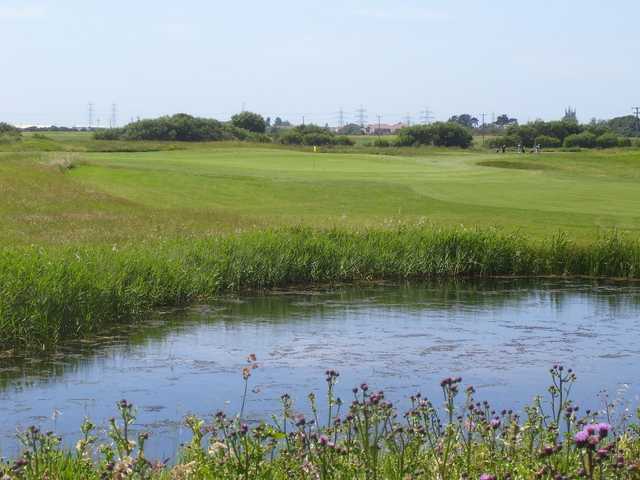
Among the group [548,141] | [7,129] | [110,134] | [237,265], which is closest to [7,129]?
[7,129]

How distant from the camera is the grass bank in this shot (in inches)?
616

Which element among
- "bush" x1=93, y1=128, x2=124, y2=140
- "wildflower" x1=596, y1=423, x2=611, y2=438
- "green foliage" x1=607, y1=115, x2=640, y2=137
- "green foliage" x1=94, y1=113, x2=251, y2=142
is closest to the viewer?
"wildflower" x1=596, y1=423, x2=611, y2=438

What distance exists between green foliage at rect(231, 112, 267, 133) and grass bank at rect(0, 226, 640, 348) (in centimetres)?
9282

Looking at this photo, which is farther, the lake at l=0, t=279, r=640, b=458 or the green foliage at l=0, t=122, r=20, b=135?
the green foliage at l=0, t=122, r=20, b=135

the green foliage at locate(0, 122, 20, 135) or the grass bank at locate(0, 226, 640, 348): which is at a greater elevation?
the green foliage at locate(0, 122, 20, 135)

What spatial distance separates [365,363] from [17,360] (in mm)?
4706

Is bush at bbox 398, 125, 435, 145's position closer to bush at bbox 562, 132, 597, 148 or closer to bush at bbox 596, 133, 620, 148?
bush at bbox 562, 132, 597, 148

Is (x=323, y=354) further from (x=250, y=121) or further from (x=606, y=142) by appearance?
(x=250, y=121)

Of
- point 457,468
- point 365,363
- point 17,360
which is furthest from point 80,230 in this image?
point 457,468

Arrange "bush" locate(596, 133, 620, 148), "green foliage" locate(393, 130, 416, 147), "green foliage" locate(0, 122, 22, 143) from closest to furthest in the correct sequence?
1. "green foliage" locate(0, 122, 22, 143)
2. "bush" locate(596, 133, 620, 148)
3. "green foliage" locate(393, 130, 416, 147)

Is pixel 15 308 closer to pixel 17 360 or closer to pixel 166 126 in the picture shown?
pixel 17 360

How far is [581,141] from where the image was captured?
10044cm

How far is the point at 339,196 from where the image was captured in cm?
3400

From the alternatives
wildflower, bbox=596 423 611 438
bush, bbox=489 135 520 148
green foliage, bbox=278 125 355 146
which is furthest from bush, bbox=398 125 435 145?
wildflower, bbox=596 423 611 438
